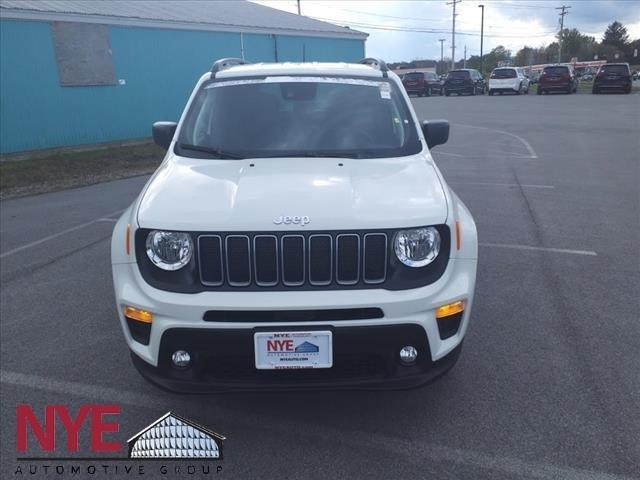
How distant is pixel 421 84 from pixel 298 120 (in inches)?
1487

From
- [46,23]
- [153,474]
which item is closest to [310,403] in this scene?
[153,474]

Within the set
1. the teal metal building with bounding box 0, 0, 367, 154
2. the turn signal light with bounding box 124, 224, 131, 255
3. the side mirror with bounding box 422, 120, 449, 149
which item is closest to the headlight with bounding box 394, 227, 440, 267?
the turn signal light with bounding box 124, 224, 131, 255

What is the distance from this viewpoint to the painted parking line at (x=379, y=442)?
2.93 metres

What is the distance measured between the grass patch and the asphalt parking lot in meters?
4.15

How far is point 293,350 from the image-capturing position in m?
2.90

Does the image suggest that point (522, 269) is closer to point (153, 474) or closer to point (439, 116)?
point (153, 474)

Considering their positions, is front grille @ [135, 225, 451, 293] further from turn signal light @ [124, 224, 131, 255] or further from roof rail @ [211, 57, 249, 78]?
roof rail @ [211, 57, 249, 78]

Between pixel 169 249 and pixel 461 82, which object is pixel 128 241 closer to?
pixel 169 249

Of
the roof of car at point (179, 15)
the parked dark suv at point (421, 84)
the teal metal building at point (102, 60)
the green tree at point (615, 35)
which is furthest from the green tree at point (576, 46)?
the teal metal building at point (102, 60)

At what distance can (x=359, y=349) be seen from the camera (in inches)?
115

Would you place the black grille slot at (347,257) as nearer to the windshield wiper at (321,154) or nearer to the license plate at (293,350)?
the license plate at (293,350)

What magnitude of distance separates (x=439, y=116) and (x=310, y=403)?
2196 centimetres

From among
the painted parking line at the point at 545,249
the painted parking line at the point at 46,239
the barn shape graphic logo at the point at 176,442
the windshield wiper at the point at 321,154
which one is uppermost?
the windshield wiper at the point at 321,154

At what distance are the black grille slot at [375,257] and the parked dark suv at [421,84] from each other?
38285 millimetres
